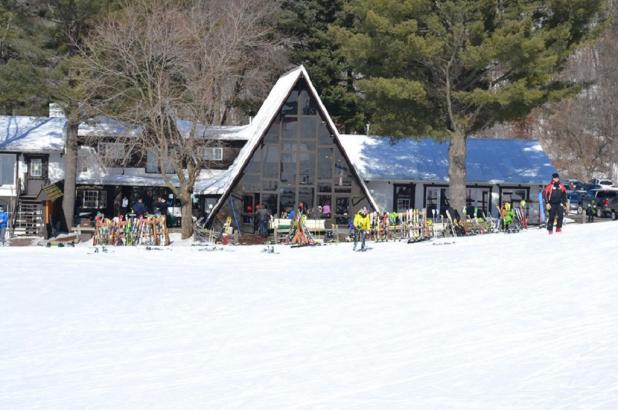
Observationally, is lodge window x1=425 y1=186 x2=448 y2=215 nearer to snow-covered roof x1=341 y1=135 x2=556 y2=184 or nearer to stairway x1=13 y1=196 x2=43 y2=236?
snow-covered roof x1=341 y1=135 x2=556 y2=184

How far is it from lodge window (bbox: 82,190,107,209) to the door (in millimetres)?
1967

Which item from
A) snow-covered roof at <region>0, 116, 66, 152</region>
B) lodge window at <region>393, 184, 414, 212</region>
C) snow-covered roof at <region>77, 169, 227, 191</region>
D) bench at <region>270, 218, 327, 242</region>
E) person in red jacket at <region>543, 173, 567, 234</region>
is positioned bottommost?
bench at <region>270, 218, 327, 242</region>

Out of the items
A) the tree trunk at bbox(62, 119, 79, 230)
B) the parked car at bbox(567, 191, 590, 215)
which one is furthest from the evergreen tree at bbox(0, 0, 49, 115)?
the parked car at bbox(567, 191, 590, 215)

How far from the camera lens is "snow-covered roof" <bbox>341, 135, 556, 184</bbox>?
41281mm

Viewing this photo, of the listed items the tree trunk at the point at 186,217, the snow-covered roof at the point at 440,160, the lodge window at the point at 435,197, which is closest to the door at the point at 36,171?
the tree trunk at the point at 186,217

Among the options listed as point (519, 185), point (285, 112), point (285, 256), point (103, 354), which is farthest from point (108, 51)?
point (103, 354)

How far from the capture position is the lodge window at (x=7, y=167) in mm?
40344

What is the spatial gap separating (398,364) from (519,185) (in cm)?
3042

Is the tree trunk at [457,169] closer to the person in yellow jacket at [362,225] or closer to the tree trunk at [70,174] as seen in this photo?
the person in yellow jacket at [362,225]

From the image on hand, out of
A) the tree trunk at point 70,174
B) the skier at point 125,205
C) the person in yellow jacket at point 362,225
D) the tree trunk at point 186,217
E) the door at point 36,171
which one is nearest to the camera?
the person in yellow jacket at point 362,225

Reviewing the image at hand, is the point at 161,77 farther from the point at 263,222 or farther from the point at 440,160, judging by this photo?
the point at 440,160

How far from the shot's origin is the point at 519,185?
41.7 m

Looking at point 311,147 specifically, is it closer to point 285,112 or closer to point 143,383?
point 285,112

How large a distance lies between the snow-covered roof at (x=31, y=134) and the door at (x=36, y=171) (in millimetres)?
577
